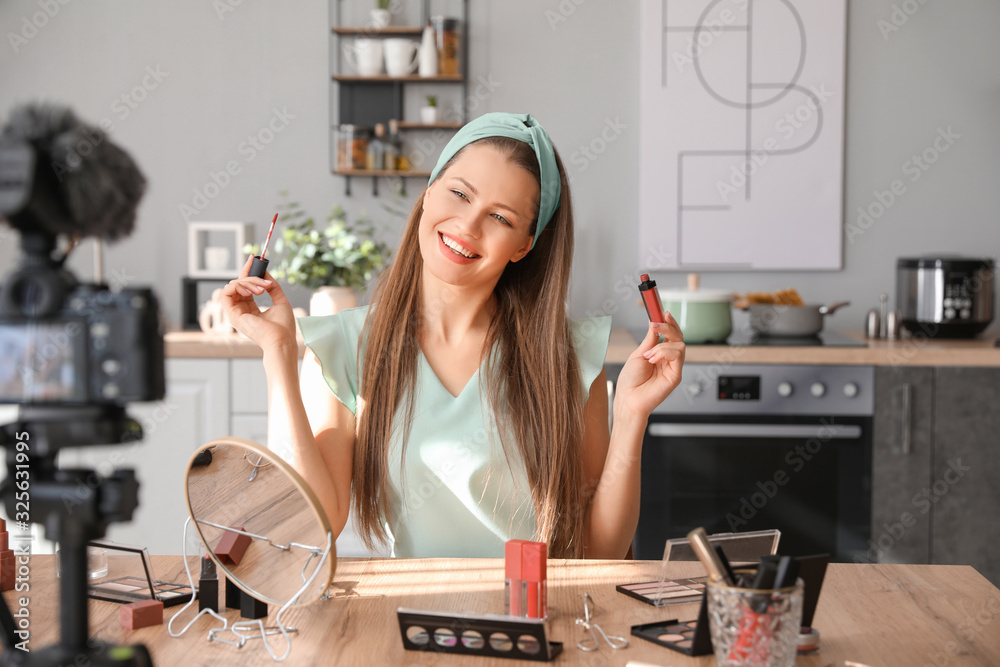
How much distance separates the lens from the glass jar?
9.77 feet

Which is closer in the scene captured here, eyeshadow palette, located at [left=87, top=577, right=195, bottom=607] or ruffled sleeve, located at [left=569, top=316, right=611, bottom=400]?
eyeshadow palette, located at [left=87, top=577, right=195, bottom=607]

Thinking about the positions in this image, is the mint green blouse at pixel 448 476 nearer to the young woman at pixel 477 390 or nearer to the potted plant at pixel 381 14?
the young woman at pixel 477 390

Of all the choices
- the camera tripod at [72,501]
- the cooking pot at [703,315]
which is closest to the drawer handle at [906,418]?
the cooking pot at [703,315]

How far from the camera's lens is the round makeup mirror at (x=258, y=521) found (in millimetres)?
861

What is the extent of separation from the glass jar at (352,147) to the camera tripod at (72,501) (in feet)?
8.39

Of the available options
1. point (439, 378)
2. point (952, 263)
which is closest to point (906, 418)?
point (952, 263)

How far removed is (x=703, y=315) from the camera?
2.58 meters

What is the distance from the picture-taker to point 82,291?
0.51 meters

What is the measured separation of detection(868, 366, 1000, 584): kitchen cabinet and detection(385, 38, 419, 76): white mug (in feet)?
5.86

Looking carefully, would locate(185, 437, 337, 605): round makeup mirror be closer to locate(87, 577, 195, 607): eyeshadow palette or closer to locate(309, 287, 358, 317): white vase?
locate(87, 577, 195, 607): eyeshadow palette

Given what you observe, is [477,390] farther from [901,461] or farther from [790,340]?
[901,461]

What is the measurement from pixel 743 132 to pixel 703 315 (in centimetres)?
77

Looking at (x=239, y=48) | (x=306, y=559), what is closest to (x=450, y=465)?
(x=306, y=559)

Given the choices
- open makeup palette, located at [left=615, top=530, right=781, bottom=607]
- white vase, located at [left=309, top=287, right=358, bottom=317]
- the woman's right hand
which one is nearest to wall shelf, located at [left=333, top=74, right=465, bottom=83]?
white vase, located at [left=309, top=287, right=358, bottom=317]
